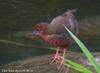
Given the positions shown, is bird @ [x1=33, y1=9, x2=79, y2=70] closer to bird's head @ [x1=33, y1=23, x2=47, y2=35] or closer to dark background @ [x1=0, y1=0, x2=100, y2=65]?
bird's head @ [x1=33, y1=23, x2=47, y2=35]

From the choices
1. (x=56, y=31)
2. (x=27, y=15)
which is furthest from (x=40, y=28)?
(x=27, y=15)

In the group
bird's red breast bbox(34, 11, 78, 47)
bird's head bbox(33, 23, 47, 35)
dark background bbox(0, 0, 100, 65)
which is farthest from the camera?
dark background bbox(0, 0, 100, 65)

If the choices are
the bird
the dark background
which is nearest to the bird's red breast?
the bird

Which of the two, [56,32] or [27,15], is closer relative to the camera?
[56,32]

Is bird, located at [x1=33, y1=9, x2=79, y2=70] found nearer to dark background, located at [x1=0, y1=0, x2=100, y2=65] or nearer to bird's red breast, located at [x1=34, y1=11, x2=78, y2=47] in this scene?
bird's red breast, located at [x1=34, y1=11, x2=78, y2=47]

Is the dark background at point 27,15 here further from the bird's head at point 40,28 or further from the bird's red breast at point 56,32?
the bird's head at point 40,28

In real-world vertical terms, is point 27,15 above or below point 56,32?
above

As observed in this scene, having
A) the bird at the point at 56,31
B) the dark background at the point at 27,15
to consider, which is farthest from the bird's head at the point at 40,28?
the dark background at the point at 27,15

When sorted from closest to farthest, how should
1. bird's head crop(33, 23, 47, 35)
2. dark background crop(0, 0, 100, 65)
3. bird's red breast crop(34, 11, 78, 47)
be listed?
bird's head crop(33, 23, 47, 35)
bird's red breast crop(34, 11, 78, 47)
dark background crop(0, 0, 100, 65)

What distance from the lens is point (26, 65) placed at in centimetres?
455

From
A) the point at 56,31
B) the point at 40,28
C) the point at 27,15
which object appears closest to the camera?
the point at 40,28

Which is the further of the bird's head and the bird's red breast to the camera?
the bird's red breast

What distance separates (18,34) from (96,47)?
1.81 m

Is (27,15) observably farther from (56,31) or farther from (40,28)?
(40,28)
